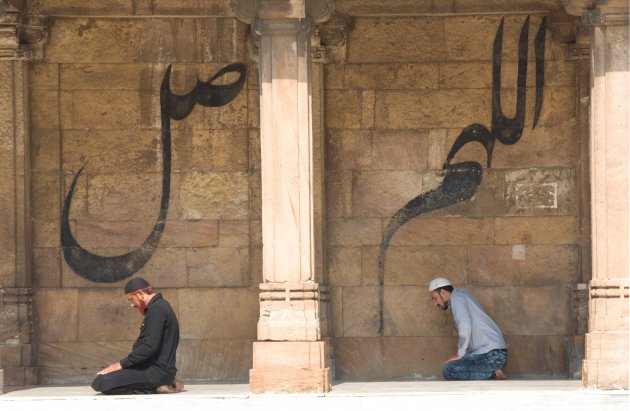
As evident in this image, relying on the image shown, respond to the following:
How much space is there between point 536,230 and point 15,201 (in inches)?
273

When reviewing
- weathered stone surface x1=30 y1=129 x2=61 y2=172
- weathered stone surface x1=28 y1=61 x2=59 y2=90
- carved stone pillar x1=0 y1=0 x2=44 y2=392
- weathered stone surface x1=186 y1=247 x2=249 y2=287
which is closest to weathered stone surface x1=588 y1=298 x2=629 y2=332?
weathered stone surface x1=186 y1=247 x2=249 y2=287

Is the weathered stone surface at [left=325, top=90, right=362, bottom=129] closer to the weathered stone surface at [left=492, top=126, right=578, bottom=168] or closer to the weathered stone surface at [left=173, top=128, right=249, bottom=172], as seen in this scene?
the weathered stone surface at [left=173, top=128, right=249, bottom=172]

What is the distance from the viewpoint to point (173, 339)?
1900 centimetres

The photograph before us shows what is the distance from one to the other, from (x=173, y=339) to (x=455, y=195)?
4972mm

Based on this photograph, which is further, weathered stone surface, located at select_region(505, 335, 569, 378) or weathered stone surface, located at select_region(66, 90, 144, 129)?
weathered stone surface, located at select_region(66, 90, 144, 129)

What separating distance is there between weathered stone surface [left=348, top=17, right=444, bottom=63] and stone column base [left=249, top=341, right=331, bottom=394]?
4.92 meters

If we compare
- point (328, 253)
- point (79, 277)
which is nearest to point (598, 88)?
point (328, 253)

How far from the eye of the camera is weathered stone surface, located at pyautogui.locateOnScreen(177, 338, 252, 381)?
2178cm

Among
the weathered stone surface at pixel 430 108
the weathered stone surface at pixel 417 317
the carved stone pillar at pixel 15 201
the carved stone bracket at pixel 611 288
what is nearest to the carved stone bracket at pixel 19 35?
the carved stone pillar at pixel 15 201

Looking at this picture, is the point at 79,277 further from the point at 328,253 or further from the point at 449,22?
the point at 449,22

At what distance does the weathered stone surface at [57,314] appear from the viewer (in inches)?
859

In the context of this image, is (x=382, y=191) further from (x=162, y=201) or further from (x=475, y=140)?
(x=162, y=201)

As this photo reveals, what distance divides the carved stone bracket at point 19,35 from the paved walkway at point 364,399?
4639 mm

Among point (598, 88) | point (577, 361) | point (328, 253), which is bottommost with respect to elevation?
point (577, 361)
